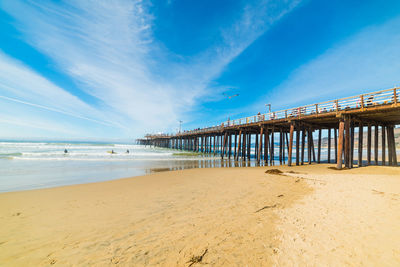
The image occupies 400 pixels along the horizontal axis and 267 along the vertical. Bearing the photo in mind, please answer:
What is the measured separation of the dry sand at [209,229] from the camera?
256 cm

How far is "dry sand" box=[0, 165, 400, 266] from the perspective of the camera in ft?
8.41

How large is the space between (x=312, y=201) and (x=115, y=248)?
5.42 meters

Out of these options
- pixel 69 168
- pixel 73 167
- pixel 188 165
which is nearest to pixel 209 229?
pixel 188 165

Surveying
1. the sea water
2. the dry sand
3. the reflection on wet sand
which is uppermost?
the dry sand

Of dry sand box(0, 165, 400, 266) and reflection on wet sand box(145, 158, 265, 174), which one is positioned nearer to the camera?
dry sand box(0, 165, 400, 266)

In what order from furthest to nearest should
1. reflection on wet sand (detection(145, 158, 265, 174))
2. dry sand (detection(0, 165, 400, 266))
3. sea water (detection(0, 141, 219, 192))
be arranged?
1. reflection on wet sand (detection(145, 158, 265, 174))
2. sea water (detection(0, 141, 219, 192))
3. dry sand (detection(0, 165, 400, 266))

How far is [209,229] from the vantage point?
137 inches

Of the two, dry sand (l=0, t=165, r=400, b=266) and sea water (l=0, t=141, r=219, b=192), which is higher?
dry sand (l=0, t=165, r=400, b=266)

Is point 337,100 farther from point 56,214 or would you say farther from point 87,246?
point 56,214

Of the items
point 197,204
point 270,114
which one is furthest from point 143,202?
point 270,114

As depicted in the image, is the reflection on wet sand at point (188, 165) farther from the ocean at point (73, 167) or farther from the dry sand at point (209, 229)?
the dry sand at point (209, 229)

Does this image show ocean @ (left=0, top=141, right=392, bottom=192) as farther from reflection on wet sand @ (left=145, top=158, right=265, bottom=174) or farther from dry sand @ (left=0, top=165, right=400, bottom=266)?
dry sand @ (left=0, top=165, right=400, bottom=266)

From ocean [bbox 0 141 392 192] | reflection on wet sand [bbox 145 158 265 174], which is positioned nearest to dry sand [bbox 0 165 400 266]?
ocean [bbox 0 141 392 192]

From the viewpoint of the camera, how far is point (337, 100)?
1305cm
